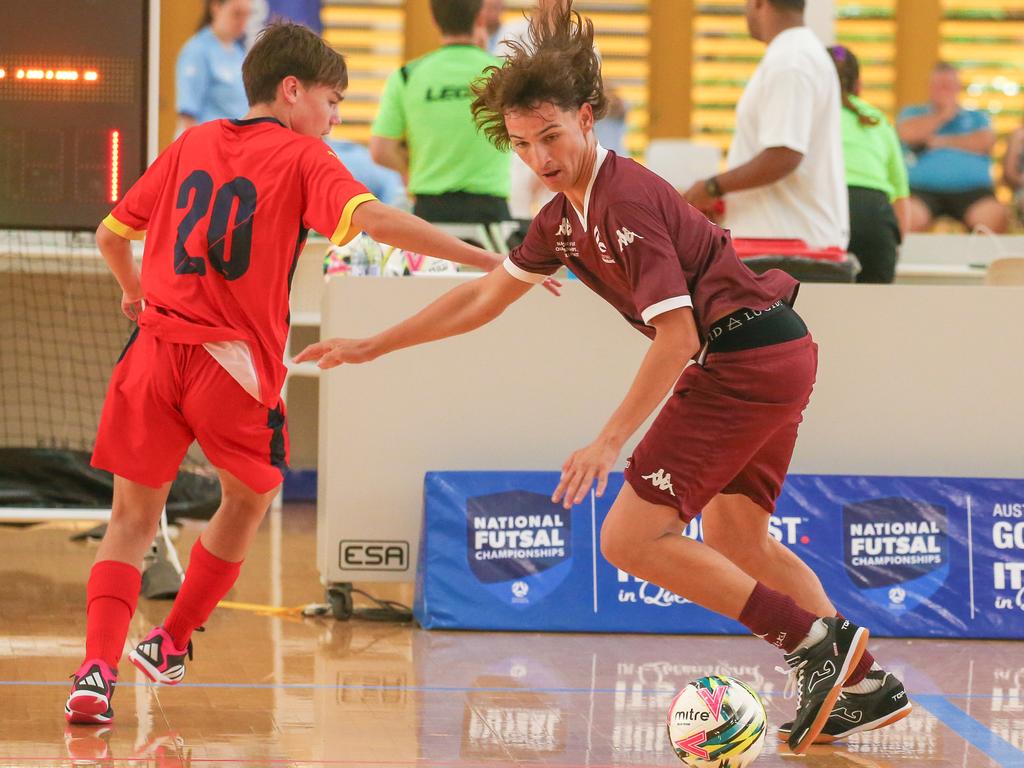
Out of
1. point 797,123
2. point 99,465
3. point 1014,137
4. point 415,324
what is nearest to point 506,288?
point 415,324

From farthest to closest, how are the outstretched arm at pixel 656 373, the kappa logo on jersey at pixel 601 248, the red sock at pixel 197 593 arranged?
1. the red sock at pixel 197 593
2. the kappa logo on jersey at pixel 601 248
3. the outstretched arm at pixel 656 373

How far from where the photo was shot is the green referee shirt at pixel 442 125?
7027mm

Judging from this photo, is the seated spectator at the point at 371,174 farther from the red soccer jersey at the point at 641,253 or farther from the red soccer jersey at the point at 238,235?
the red soccer jersey at the point at 641,253

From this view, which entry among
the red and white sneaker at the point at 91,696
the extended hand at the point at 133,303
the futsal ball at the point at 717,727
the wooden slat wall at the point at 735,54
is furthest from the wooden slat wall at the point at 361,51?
the futsal ball at the point at 717,727

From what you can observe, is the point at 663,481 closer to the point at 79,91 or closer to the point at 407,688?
the point at 407,688

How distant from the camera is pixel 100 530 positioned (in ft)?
22.0

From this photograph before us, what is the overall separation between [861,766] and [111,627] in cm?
188

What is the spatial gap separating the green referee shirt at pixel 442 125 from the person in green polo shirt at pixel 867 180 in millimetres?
1635

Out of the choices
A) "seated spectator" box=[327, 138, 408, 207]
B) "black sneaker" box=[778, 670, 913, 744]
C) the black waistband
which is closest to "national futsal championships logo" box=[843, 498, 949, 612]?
"black sneaker" box=[778, 670, 913, 744]

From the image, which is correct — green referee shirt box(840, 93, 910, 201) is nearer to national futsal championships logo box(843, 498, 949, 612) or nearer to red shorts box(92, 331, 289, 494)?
national futsal championships logo box(843, 498, 949, 612)

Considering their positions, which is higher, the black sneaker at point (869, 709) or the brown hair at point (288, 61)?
the brown hair at point (288, 61)

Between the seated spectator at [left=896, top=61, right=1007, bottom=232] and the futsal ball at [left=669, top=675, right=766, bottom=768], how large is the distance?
750 centimetres

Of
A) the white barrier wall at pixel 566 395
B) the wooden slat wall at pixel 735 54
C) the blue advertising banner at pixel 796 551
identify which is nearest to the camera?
the blue advertising banner at pixel 796 551

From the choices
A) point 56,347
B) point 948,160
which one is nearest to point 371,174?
point 56,347
